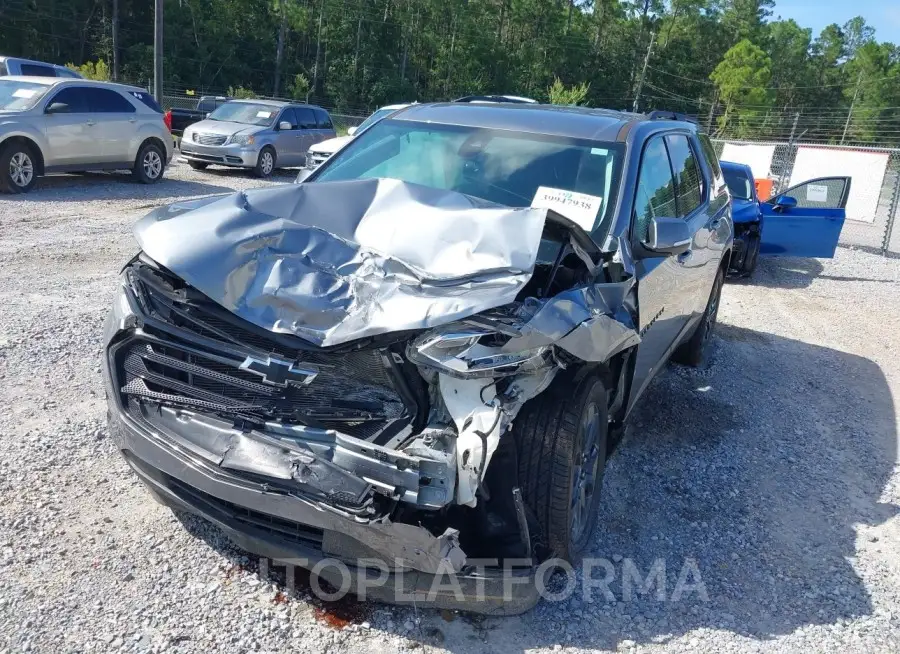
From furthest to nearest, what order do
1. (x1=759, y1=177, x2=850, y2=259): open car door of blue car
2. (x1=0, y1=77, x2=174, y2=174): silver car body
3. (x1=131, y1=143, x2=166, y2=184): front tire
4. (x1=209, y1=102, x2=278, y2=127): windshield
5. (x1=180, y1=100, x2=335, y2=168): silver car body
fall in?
(x1=209, y1=102, x2=278, y2=127): windshield → (x1=180, y1=100, x2=335, y2=168): silver car body → (x1=131, y1=143, x2=166, y2=184): front tire → (x1=0, y1=77, x2=174, y2=174): silver car body → (x1=759, y1=177, x2=850, y2=259): open car door of blue car

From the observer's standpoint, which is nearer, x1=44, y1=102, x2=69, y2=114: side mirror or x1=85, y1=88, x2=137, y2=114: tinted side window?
x1=44, y1=102, x2=69, y2=114: side mirror

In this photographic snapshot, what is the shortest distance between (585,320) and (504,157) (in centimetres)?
161

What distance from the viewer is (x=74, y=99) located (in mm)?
12359

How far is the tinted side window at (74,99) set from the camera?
1212cm

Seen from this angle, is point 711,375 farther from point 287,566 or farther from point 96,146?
point 96,146

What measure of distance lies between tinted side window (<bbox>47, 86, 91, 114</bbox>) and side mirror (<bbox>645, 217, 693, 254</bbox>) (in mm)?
11431

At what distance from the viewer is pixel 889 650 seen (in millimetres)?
3072

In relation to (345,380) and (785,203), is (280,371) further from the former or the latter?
(785,203)

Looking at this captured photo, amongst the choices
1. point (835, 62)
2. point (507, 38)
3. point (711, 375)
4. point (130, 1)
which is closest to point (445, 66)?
point (507, 38)

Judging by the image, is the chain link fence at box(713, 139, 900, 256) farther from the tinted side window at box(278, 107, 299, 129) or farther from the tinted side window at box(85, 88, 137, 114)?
the tinted side window at box(85, 88, 137, 114)

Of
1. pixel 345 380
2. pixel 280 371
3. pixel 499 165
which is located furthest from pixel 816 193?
pixel 280 371

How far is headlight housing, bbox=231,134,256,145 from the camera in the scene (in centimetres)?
1627

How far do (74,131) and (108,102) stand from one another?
3.42 feet

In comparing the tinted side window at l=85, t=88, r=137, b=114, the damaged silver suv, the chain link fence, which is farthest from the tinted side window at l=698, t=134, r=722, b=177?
the tinted side window at l=85, t=88, r=137, b=114
